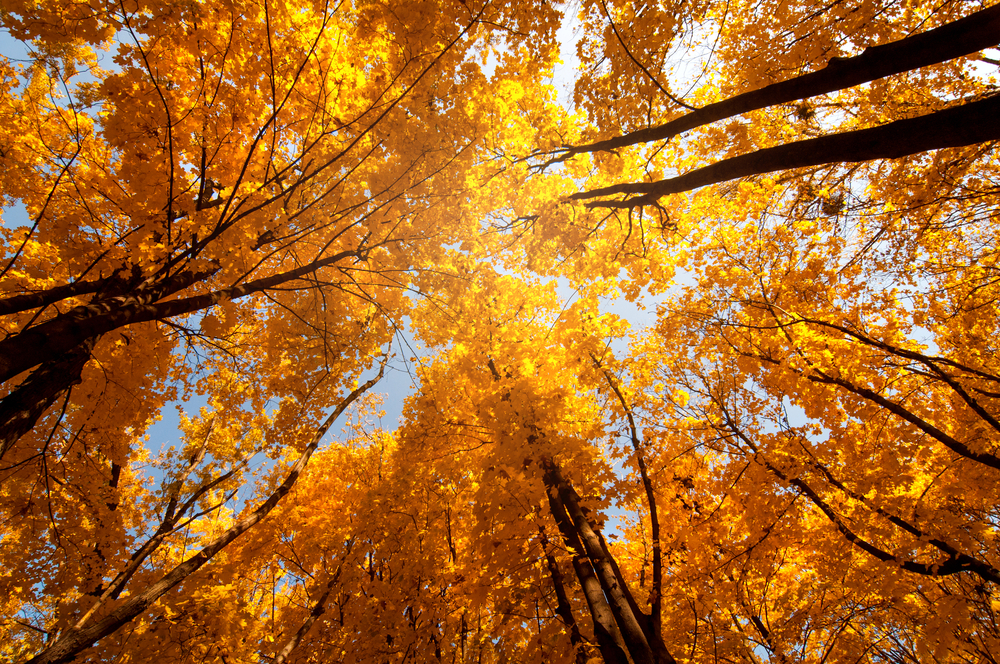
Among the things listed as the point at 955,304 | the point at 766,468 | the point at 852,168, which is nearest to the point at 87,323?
the point at 766,468

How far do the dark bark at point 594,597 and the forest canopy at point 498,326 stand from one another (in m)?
0.03

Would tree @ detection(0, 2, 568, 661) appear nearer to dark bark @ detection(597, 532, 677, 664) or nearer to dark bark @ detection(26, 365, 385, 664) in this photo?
dark bark @ detection(26, 365, 385, 664)

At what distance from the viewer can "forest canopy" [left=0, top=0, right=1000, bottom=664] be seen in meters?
3.83

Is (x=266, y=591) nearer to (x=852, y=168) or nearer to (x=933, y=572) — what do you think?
(x=933, y=572)

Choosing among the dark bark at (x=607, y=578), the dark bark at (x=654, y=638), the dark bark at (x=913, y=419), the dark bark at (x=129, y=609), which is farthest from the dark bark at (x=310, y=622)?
the dark bark at (x=913, y=419)

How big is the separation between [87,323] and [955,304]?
11.1 m

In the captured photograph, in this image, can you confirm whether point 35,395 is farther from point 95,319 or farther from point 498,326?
point 498,326

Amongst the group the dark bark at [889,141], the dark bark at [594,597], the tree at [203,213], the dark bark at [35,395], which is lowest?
the dark bark at [594,597]

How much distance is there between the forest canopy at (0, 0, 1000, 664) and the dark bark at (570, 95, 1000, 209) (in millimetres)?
43

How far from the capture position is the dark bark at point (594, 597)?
3.74 metres

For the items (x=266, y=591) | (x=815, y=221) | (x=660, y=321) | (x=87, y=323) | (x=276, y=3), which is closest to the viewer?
(x=87, y=323)

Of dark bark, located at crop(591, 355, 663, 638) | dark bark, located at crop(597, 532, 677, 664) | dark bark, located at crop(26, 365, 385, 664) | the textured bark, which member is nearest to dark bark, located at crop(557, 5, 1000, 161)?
dark bark, located at crop(591, 355, 663, 638)

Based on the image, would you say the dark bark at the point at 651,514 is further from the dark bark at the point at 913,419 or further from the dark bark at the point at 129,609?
the dark bark at the point at 129,609

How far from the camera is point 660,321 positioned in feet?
25.7
